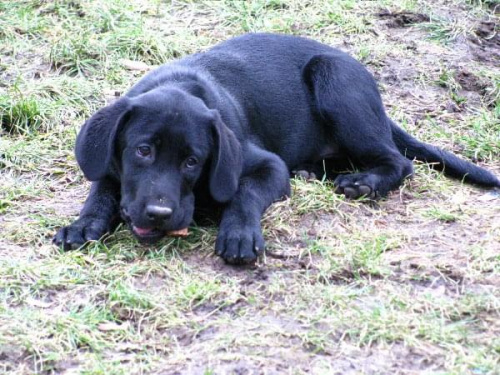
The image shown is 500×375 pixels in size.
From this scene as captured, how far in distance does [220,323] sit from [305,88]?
254 centimetres

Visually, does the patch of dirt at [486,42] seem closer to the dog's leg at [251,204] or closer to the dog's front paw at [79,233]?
the dog's leg at [251,204]

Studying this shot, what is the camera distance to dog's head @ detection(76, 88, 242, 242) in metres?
5.16

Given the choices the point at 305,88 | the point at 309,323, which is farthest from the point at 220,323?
the point at 305,88

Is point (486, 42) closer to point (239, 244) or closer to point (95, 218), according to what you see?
point (239, 244)

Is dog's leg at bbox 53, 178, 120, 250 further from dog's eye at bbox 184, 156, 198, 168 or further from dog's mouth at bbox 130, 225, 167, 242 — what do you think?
dog's eye at bbox 184, 156, 198, 168

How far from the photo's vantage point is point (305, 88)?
22.1 ft

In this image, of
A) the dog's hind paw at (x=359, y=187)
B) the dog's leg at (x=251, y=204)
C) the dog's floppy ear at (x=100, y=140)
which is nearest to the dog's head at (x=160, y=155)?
the dog's floppy ear at (x=100, y=140)

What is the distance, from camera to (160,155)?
5219 millimetres

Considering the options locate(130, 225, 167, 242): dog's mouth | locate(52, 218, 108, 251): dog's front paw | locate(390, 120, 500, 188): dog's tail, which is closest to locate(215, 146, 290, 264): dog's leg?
locate(130, 225, 167, 242): dog's mouth

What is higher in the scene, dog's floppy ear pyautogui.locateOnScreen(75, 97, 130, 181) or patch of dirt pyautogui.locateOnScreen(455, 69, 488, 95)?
dog's floppy ear pyautogui.locateOnScreen(75, 97, 130, 181)

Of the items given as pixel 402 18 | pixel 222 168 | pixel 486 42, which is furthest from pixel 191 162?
pixel 486 42

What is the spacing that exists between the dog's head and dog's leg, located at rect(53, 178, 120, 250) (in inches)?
6.2

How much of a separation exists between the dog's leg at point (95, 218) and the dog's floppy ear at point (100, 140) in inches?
8.4

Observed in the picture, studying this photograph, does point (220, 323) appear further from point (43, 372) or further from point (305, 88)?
point (305, 88)
